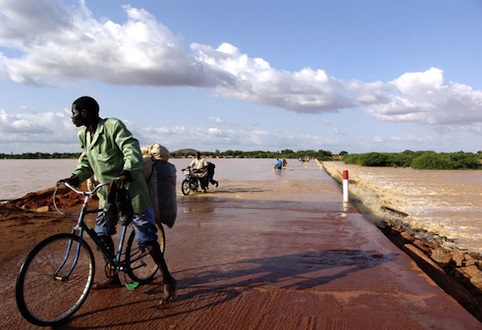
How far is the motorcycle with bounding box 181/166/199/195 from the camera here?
622 inches

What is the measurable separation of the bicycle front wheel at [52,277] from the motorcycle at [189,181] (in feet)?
39.1

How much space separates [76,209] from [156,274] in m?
6.81

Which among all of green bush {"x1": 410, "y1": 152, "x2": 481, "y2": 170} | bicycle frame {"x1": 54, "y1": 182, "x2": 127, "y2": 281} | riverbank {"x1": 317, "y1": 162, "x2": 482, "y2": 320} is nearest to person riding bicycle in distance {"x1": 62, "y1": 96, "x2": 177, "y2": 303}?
bicycle frame {"x1": 54, "y1": 182, "x2": 127, "y2": 281}

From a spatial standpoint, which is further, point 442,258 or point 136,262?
point 442,258

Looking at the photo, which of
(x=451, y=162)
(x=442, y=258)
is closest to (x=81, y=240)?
(x=442, y=258)

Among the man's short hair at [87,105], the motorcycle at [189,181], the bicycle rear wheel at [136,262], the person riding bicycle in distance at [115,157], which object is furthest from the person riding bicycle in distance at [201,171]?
the man's short hair at [87,105]

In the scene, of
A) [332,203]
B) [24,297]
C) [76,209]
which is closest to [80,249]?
[24,297]

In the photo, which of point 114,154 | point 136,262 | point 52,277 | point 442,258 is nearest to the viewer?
point 52,277

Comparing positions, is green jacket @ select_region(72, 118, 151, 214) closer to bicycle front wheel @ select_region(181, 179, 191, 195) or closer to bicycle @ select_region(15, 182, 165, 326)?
bicycle @ select_region(15, 182, 165, 326)

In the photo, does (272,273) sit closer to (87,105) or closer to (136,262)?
(136,262)

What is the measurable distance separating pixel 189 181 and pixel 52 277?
40.5 ft

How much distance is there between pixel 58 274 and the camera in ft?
12.0

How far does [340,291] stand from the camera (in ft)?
13.9

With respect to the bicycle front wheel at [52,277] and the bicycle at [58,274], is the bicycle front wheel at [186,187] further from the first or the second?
the bicycle front wheel at [52,277]
